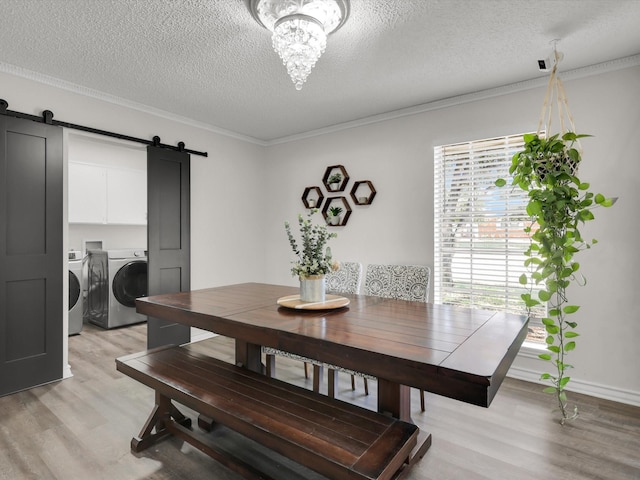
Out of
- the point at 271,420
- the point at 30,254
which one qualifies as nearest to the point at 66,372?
the point at 30,254

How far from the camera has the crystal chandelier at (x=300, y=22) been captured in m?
1.93

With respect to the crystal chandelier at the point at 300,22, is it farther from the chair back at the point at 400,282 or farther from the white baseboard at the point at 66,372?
the white baseboard at the point at 66,372

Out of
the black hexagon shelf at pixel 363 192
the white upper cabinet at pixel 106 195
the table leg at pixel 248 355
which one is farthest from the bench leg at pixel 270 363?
the white upper cabinet at pixel 106 195

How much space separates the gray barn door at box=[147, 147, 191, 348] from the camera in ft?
11.8

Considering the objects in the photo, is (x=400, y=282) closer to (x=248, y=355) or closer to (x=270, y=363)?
(x=270, y=363)

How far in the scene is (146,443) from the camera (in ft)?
6.49

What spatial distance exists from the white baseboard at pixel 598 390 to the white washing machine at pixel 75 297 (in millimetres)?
4643

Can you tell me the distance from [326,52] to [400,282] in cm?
178

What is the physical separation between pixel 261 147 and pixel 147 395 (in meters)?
3.29

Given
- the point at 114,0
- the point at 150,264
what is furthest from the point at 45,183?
the point at 114,0

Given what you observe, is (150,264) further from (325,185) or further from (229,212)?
(325,185)

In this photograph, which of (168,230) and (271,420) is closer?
(271,420)

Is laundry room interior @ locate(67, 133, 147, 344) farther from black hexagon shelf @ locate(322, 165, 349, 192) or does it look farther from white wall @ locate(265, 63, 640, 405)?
white wall @ locate(265, 63, 640, 405)

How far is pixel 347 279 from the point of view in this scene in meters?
3.15
